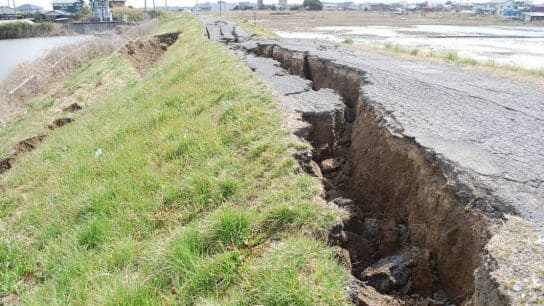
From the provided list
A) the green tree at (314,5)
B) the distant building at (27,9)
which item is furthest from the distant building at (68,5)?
the green tree at (314,5)

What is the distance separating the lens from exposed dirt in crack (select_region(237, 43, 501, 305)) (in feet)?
8.57

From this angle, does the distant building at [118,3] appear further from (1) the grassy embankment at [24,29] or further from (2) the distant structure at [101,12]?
(1) the grassy embankment at [24,29]

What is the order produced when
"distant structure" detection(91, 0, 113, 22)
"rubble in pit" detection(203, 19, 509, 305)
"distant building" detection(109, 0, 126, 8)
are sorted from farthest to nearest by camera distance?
"distant building" detection(109, 0, 126, 8), "distant structure" detection(91, 0, 113, 22), "rubble in pit" detection(203, 19, 509, 305)

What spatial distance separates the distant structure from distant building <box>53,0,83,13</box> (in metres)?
20.0

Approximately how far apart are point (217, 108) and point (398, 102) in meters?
2.41

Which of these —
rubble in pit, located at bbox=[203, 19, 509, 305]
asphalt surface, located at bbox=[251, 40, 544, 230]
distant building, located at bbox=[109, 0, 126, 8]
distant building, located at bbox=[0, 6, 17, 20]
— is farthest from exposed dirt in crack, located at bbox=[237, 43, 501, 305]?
distant building, located at bbox=[109, 0, 126, 8]

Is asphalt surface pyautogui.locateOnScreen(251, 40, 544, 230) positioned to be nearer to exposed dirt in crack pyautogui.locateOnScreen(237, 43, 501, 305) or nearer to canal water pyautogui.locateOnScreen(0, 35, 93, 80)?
exposed dirt in crack pyautogui.locateOnScreen(237, 43, 501, 305)

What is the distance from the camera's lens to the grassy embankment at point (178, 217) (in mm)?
2801

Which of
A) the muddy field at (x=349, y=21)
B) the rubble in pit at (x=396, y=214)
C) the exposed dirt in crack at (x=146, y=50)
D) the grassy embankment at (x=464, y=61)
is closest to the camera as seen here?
the rubble in pit at (x=396, y=214)

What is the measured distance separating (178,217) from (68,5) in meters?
107

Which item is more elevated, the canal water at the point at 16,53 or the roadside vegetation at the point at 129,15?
the roadside vegetation at the point at 129,15

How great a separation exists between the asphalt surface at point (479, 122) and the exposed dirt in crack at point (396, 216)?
0.60 feet

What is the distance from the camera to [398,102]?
16.3 ft

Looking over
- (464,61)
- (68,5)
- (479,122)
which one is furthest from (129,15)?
(479,122)
